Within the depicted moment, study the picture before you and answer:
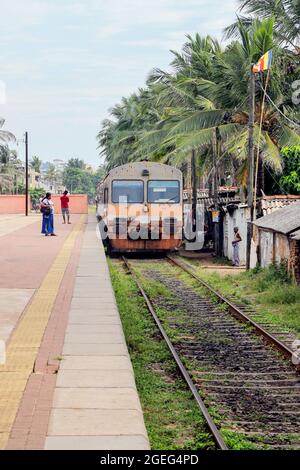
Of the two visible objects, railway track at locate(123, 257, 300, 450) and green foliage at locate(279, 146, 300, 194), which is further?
green foliage at locate(279, 146, 300, 194)

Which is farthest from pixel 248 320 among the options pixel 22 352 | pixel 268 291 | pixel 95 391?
pixel 95 391

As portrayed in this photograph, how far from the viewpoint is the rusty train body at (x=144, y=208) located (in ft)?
78.7

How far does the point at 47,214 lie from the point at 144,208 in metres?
5.89

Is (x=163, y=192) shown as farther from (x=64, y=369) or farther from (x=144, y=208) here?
(x=64, y=369)

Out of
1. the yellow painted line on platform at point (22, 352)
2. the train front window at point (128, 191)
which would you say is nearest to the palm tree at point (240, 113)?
the train front window at point (128, 191)

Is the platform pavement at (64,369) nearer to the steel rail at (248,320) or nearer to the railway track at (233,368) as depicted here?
the railway track at (233,368)

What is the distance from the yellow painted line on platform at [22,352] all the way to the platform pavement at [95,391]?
1.17 ft

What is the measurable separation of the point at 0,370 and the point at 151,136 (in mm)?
28154

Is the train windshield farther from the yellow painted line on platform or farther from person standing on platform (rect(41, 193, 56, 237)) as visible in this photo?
the yellow painted line on platform

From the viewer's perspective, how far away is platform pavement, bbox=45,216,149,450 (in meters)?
5.74

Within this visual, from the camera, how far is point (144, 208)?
944 inches

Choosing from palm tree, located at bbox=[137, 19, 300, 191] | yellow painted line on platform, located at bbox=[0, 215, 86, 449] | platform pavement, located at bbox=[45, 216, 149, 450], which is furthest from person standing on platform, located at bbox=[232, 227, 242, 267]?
platform pavement, located at bbox=[45, 216, 149, 450]

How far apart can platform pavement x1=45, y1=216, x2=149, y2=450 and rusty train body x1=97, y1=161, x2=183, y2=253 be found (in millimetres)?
11713

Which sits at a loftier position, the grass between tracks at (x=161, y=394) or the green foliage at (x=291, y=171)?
the green foliage at (x=291, y=171)
